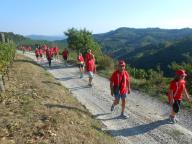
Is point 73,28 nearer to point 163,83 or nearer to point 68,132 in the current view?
point 163,83

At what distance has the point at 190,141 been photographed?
10742 millimetres

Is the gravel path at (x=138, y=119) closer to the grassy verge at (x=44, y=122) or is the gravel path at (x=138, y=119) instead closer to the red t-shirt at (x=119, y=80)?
the grassy verge at (x=44, y=122)

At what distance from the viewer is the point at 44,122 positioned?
10773 mm

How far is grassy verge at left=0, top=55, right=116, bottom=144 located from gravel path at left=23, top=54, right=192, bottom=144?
2.46 feet

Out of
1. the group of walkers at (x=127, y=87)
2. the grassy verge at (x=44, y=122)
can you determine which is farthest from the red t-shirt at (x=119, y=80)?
the grassy verge at (x=44, y=122)

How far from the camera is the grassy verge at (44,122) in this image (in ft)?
31.4

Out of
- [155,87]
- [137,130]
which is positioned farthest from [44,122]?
[155,87]

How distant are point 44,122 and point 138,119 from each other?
4058 millimetres

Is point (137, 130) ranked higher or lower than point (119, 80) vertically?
lower

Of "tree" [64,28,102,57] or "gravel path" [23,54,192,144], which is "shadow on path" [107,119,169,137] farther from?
"tree" [64,28,102,57]

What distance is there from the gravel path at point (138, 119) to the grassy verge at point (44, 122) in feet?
2.46

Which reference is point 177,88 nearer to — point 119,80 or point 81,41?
point 119,80

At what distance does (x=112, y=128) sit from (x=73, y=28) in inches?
1413

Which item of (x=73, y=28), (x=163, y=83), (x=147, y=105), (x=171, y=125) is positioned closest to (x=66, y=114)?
(x=171, y=125)
